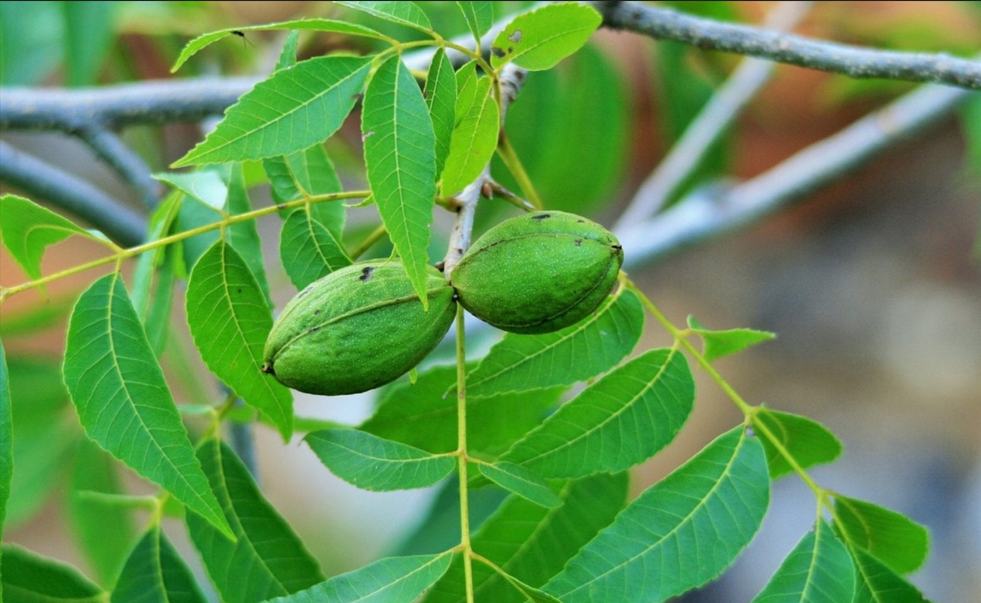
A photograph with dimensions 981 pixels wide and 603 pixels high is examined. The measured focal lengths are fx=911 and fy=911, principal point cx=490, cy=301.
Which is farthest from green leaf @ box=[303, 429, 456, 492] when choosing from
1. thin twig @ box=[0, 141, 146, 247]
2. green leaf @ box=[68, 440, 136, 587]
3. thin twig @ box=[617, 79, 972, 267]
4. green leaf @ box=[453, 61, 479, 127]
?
thin twig @ box=[617, 79, 972, 267]

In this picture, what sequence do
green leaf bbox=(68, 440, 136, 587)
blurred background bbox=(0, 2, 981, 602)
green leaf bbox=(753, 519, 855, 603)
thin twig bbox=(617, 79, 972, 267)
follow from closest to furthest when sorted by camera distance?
green leaf bbox=(753, 519, 855, 603) < green leaf bbox=(68, 440, 136, 587) < thin twig bbox=(617, 79, 972, 267) < blurred background bbox=(0, 2, 981, 602)

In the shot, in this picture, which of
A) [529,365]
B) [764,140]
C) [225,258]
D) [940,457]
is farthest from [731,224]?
[764,140]

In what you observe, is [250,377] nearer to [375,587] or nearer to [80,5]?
[375,587]

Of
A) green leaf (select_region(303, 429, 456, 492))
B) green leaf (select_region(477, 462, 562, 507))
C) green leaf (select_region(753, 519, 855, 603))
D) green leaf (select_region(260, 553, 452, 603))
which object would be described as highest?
green leaf (select_region(303, 429, 456, 492))

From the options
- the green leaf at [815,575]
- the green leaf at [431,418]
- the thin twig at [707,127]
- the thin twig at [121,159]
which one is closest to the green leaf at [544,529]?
the green leaf at [431,418]

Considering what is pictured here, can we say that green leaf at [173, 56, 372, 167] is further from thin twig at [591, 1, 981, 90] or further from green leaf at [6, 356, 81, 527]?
green leaf at [6, 356, 81, 527]

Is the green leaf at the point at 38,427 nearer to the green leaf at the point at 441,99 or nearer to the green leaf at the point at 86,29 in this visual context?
the green leaf at the point at 86,29
